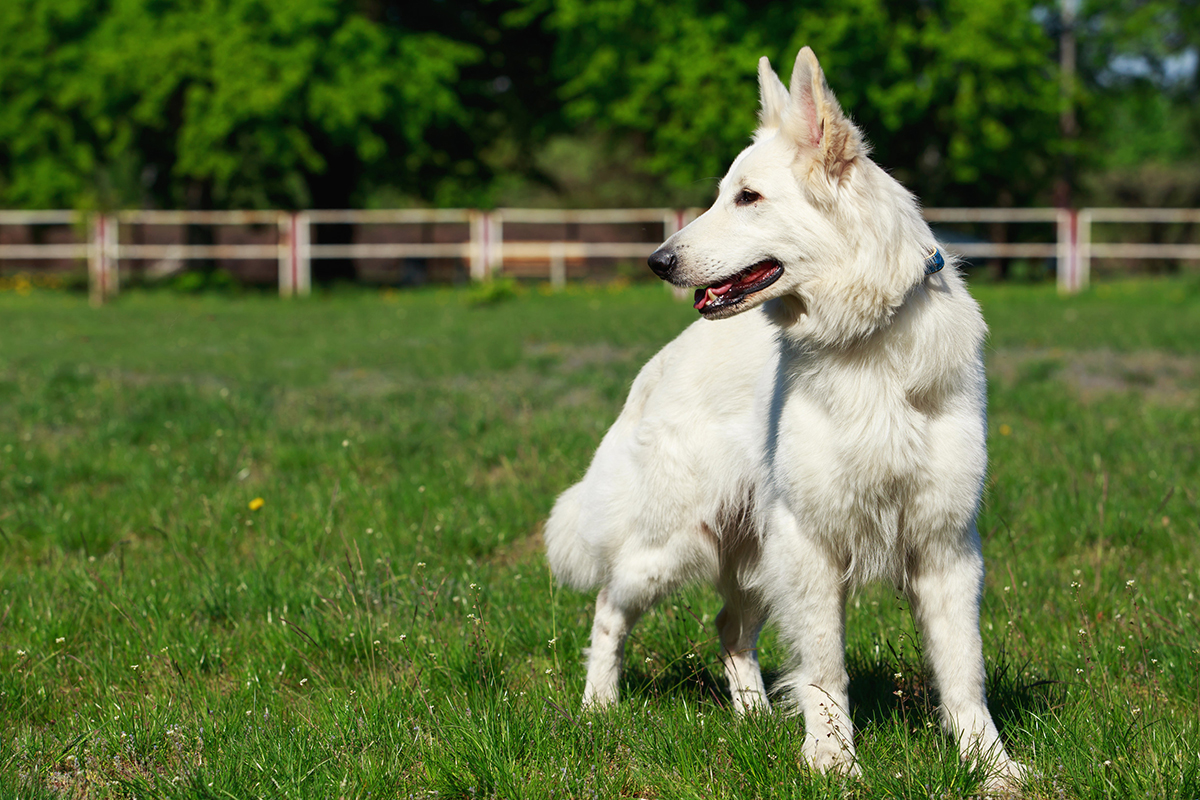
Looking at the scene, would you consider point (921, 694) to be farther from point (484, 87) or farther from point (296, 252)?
point (484, 87)

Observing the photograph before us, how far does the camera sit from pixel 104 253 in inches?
845

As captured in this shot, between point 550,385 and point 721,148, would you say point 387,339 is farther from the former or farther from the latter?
point 721,148

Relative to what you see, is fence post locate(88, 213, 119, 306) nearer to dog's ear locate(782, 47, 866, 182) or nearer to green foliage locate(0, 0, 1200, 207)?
green foliage locate(0, 0, 1200, 207)

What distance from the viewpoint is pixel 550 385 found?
9047 mm

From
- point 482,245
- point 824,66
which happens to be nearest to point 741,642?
point 482,245

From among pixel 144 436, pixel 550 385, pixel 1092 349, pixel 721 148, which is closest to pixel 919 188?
pixel 721 148

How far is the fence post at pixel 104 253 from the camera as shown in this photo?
69.1 feet

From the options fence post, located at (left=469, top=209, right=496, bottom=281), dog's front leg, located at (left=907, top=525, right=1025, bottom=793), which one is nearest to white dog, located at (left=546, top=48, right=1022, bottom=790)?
dog's front leg, located at (left=907, top=525, right=1025, bottom=793)

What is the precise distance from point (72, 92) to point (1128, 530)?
Result: 2423cm

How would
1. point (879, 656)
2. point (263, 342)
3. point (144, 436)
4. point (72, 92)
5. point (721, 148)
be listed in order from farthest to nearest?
point (721, 148) < point (72, 92) < point (263, 342) < point (144, 436) < point (879, 656)

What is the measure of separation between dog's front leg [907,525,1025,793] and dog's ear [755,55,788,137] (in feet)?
3.88

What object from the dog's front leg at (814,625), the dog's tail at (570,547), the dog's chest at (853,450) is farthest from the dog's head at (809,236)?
the dog's tail at (570,547)

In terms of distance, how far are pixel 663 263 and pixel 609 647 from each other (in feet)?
3.99

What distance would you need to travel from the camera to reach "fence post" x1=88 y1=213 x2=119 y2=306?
21.0 meters
